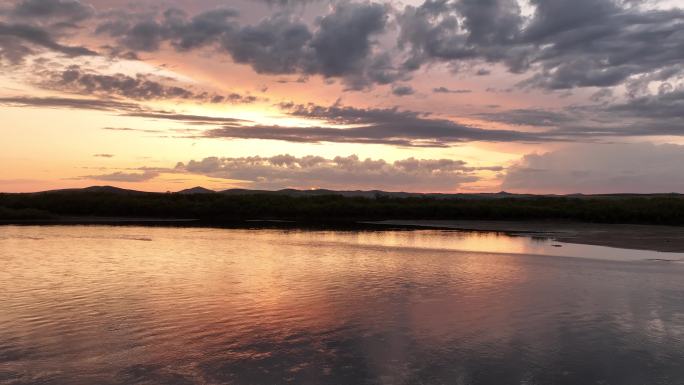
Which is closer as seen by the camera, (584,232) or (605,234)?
(605,234)

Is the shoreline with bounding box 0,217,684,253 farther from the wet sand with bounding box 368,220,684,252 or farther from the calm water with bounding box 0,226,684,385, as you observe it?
the calm water with bounding box 0,226,684,385

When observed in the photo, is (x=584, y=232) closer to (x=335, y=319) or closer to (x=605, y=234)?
(x=605, y=234)

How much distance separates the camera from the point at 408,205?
241 feet

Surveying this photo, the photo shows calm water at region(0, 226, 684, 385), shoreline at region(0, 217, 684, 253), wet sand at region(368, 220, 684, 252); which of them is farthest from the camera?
shoreline at region(0, 217, 684, 253)

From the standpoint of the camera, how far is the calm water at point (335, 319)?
35.9 ft

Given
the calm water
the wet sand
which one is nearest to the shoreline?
the wet sand

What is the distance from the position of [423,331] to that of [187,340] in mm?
5405

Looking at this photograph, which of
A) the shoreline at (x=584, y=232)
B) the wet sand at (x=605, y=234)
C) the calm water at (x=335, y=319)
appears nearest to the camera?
the calm water at (x=335, y=319)

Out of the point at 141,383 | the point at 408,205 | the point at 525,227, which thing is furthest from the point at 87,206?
the point at 141,383

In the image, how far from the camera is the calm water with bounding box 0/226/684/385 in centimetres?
1095

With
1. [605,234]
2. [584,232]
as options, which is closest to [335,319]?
[605,234]

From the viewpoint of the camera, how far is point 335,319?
15016mm

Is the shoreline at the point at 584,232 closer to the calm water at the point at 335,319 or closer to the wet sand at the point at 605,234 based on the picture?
the wet sand at the point at 605,234

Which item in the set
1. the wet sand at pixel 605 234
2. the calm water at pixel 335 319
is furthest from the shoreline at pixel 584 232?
the calm water at pixel 335 319
